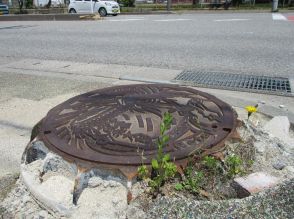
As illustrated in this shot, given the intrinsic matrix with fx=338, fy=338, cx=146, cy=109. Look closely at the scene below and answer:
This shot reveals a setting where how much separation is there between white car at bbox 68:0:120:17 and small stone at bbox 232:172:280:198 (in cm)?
1748

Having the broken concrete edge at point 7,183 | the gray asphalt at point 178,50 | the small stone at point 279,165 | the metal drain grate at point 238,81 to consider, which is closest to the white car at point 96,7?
the gray asphalt at point 178,50

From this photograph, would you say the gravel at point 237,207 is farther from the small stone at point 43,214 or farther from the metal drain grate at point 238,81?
the metal drain grate at point 238,81

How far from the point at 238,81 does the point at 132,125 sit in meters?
2.25

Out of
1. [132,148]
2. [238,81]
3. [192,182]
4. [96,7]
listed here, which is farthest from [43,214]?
[96,7]

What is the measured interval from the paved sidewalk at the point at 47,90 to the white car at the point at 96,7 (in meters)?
12.9

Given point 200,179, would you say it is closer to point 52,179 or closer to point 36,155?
point 52,179

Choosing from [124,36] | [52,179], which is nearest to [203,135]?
[52,179]

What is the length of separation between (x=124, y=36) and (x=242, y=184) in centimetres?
758

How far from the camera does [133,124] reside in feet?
7.42

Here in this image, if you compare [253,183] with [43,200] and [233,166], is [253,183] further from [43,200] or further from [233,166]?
[43,200]

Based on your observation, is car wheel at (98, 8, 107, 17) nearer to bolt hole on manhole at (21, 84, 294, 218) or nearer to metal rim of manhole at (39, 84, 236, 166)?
metal rim of manhole at (39, 84, 236, 166)

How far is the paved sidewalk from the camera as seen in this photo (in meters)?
2.95

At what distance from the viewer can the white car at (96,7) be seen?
18.2 metres

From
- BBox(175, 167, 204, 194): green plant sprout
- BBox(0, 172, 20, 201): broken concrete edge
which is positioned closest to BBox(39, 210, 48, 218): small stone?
BBox(0, 172, 20, 201): broken concrete edge
